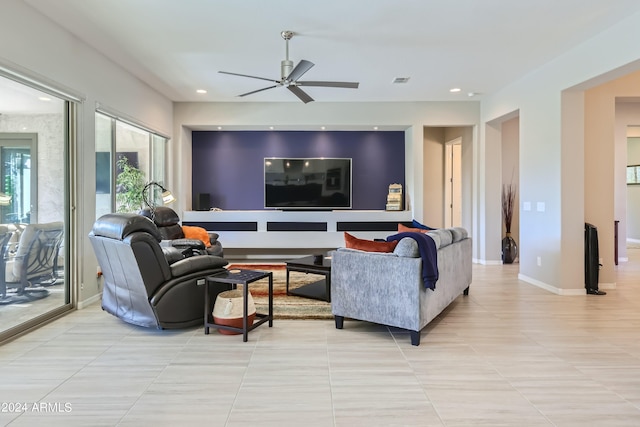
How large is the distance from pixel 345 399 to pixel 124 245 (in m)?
2.11

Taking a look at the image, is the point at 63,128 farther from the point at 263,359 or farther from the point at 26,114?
the point at 263,359

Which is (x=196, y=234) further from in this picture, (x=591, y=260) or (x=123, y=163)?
(x=591, y=260)

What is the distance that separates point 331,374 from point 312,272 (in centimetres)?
169

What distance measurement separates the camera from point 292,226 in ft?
22.3

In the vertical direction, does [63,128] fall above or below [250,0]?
below

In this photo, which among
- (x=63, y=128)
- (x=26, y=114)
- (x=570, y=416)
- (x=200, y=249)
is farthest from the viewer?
(x=200, y=249)

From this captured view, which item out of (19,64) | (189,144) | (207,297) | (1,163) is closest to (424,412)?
(207,297)

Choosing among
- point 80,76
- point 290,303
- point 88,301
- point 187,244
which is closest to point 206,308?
point 290,303

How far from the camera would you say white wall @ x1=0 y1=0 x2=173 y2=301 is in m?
3.13

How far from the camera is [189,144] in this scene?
23.7 feet

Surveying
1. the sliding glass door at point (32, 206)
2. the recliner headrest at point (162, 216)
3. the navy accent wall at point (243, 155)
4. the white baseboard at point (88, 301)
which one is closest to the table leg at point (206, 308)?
the sliding glass door at point (32, 206)

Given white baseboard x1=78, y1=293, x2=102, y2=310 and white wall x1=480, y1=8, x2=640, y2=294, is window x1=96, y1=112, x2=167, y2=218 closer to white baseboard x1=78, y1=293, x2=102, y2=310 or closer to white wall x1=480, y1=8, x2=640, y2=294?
white baseboard x1=78, y1=293, x2=102, y2=310

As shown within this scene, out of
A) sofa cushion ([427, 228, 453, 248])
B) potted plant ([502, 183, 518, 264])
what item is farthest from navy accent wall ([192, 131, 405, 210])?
sofa cushion ([427, 228, 453, 248])

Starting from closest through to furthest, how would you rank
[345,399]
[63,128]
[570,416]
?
[570,416] < [345,399] < [63,128]
